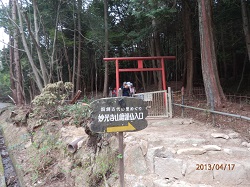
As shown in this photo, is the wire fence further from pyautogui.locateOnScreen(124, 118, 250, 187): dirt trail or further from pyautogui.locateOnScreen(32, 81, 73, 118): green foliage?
pyautogui.locateOnScreen(32, 81, 73, 118): green foliage

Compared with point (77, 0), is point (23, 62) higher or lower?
lower

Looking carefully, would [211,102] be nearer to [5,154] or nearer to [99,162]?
[99,162]

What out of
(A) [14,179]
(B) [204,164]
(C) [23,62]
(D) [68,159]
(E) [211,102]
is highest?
(C) [23,62]

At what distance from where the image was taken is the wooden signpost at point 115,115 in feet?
7.98

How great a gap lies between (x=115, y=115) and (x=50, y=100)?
17.3 feet

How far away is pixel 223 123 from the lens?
193 inches

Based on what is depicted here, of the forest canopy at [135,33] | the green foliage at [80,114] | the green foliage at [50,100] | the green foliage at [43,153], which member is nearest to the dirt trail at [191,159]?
the forest canopy at [135,33]

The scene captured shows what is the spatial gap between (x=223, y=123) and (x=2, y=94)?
3100 cm

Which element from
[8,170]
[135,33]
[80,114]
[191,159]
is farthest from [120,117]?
[135,33]

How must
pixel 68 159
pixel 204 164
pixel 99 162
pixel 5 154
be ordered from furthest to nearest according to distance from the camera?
pixel 5 154, pixel 68 159, pixel 99 162, pixel 204 164

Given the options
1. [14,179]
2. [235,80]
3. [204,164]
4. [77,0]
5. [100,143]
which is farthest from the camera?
[235,80]

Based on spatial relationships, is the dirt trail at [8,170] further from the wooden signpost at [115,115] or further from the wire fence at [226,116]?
the wire fence at [226,116]

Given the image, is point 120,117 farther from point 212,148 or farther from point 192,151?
point 212,148

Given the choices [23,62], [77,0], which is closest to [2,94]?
[23,62]
